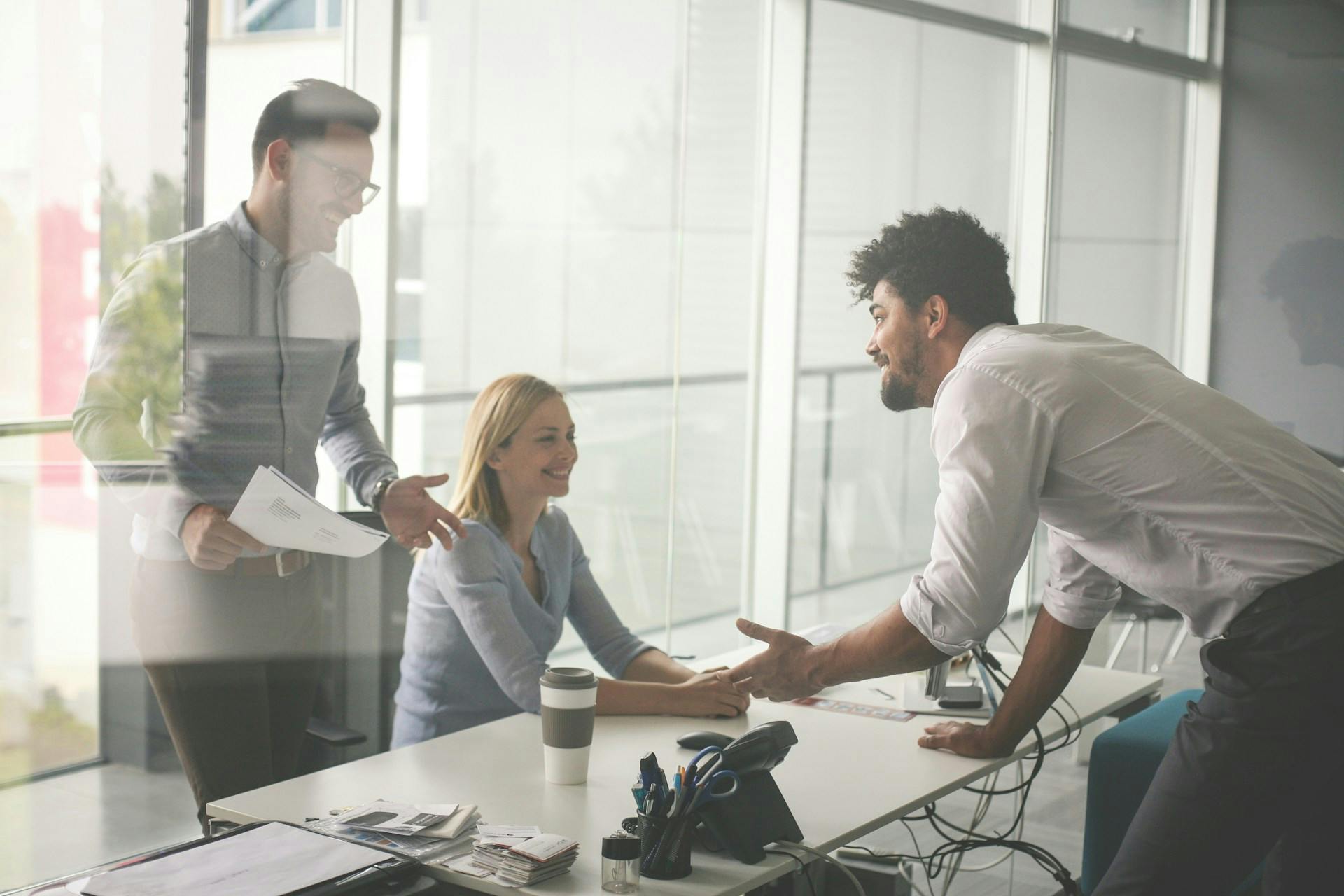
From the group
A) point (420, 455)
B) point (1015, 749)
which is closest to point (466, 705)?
point (1015, 749)

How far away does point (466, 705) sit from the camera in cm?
264

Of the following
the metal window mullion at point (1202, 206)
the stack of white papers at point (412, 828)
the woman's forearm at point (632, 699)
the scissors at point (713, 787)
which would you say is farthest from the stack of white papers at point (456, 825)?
the metal window mullion at point (1202, 206)

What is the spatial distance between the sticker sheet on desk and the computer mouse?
336mm

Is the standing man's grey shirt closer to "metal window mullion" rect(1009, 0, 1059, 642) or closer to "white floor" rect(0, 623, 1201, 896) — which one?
"white floor" rect(0, 623, 1201, 896)

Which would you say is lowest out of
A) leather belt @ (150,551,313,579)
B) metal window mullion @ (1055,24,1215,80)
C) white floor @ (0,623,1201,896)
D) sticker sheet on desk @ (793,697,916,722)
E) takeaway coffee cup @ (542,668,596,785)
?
white floor @ (0,623,1201,896)

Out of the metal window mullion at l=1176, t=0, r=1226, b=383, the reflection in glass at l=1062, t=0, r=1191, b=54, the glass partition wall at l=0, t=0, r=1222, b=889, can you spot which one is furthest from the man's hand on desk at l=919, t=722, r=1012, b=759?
the reflection in glass at l=1062, t=0, r=1191, b=54

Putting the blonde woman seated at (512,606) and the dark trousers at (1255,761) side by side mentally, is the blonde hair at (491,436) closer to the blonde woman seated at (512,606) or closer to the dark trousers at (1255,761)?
the blonde woman seated at (512,606)

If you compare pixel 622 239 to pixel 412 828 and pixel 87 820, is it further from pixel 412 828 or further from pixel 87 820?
pixel 412 828

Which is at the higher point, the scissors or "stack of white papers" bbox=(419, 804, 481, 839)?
the scissors

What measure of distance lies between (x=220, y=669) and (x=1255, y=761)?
5.96 feet

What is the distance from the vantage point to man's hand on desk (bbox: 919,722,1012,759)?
2.22 m

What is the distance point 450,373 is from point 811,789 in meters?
2.21

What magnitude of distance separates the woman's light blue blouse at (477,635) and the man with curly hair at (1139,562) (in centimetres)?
47

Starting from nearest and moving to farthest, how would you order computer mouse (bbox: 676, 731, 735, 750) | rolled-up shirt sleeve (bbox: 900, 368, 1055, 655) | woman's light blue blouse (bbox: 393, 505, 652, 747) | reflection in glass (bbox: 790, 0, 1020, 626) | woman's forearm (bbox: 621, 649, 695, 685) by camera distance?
rolled-up shirt sleeve (bbox: 900, 368, 1055, 655)
computer mouse (bbox: 676, 731, 735, 750)
woman's light blue blouse (bbox: 393, 505, 652, 747)
woman's forearm (bbox: 621, 649, 695, 685)
reflection in glass (bbox: 790, 0, 1020, 626)
